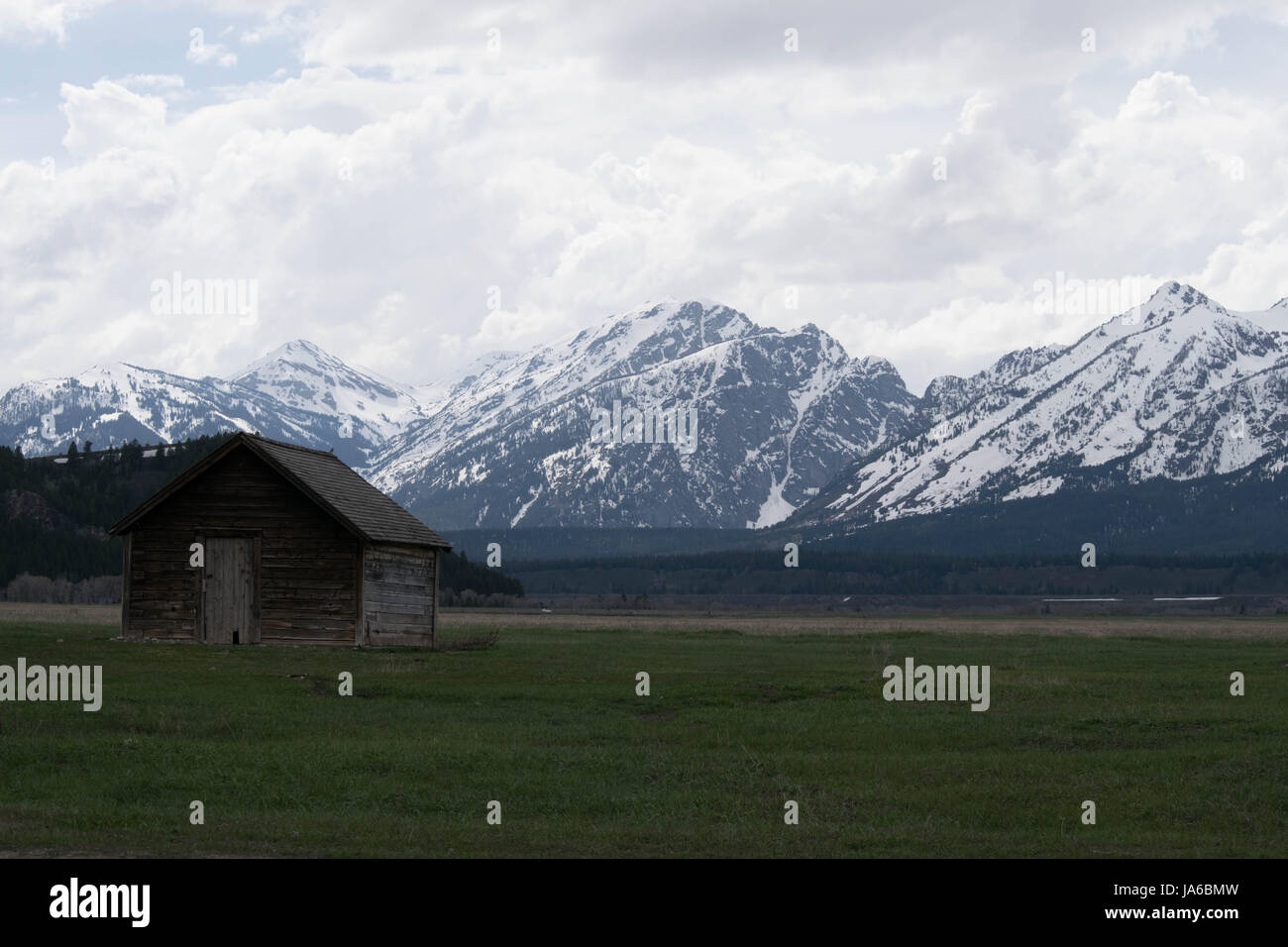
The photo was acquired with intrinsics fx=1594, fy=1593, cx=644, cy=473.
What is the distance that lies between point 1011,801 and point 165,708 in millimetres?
16235

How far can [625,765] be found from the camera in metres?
25.5

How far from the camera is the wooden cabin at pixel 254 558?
49125 mm

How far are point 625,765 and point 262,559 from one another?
26.8m

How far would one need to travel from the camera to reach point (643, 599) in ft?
568

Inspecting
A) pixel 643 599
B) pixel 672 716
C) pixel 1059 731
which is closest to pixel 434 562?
pixel 672 716
